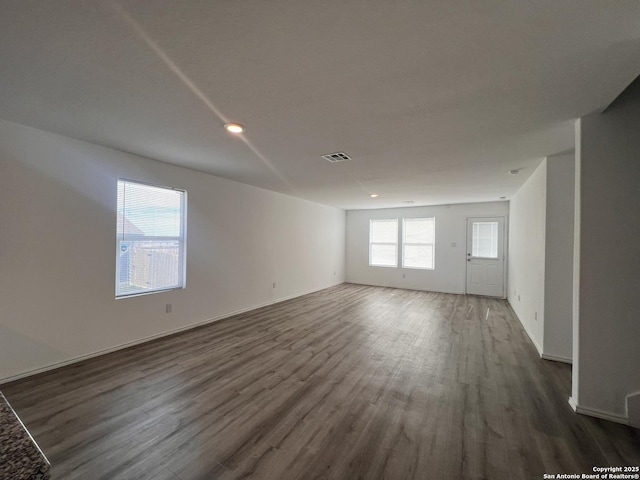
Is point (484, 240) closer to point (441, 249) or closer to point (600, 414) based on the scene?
point (441, 249)

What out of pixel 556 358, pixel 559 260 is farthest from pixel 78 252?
pixel 556 358

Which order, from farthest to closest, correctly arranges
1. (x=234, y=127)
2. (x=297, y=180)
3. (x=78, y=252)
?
(x=297, y=180), (x=78, y=252), (x=234, y=127)

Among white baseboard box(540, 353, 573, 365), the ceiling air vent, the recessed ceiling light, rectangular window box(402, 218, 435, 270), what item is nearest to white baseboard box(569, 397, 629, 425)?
white baseboard box(540, 353, 573, 365)

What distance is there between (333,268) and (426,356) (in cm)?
508

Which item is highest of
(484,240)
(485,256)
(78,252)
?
(484,240)

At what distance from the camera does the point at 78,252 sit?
299 centimetres

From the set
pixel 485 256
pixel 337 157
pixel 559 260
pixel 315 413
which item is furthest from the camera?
pixel 485 256

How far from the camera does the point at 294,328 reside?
4238 millimetres

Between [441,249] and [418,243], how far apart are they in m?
0.64

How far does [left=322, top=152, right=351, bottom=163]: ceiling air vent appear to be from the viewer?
10.7 ft

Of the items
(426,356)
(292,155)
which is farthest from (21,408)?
(426,356)

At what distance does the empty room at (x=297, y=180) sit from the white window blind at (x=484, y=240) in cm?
229

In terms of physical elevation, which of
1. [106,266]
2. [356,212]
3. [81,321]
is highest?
[356,212]

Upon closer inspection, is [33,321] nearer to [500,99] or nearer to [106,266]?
[106,266]
